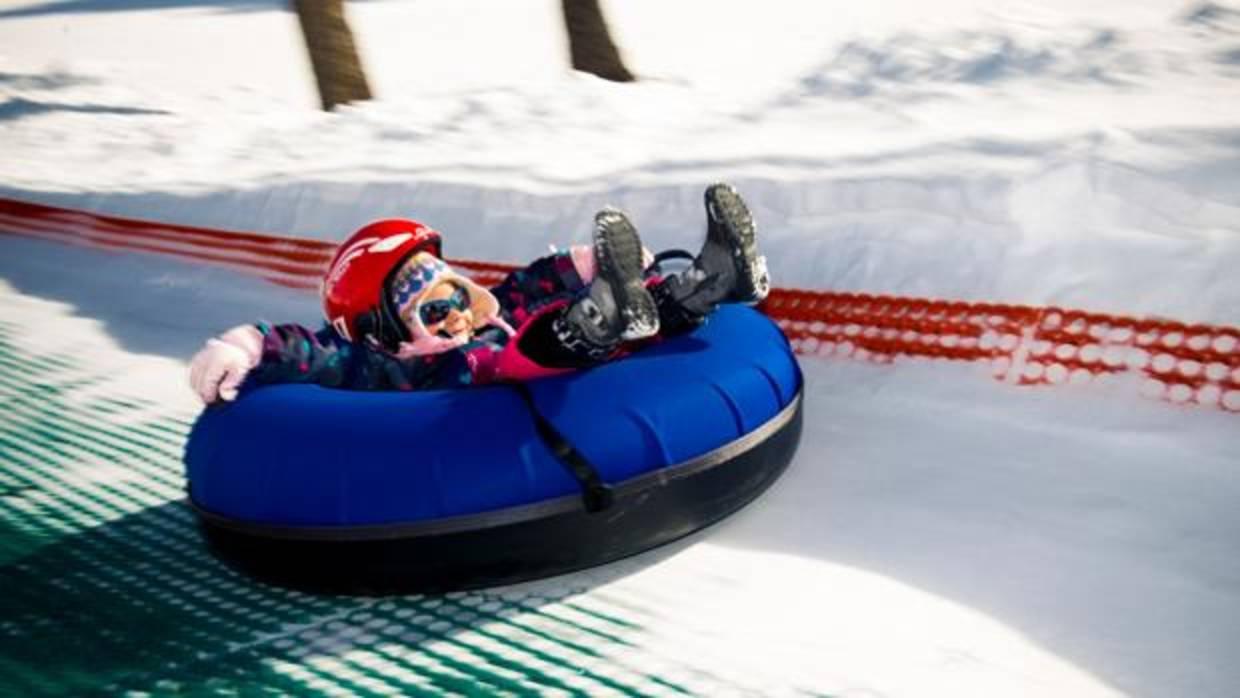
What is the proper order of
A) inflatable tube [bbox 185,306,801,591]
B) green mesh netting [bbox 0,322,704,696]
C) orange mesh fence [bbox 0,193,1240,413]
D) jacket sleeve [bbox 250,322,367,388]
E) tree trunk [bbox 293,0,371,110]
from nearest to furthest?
green mesh netting [bbox 0,322,704,696], inflatable tube [bbox 185,306,801,591], jacket sleeve [bbox 250,322,367,388], orange mesh fence [bbox 0,193,1240,413], tree trunk [bbox 293,0,371,110]

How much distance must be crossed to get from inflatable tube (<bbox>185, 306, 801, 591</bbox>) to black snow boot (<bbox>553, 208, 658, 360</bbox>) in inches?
4.6

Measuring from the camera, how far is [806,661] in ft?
10.1

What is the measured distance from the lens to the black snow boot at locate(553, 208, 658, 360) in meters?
3.43

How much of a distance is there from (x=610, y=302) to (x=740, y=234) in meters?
0.59

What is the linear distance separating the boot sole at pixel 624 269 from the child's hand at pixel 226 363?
103cm

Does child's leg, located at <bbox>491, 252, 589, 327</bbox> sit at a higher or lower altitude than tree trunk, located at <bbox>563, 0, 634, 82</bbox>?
higher

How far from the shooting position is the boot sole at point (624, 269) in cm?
344

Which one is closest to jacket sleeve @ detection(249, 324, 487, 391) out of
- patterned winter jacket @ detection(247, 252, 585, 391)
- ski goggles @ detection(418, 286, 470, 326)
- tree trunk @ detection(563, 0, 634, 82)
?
patterned winter jacket @ detection(247, 252, 585, 391)

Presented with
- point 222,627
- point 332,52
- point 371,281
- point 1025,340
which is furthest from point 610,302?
point 332,52

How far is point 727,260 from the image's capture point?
383 centimetres

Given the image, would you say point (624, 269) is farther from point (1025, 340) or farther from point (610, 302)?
point (1025, 340)

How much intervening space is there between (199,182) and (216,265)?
1.64 m

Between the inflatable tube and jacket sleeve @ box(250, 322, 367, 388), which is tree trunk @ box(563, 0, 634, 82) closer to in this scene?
jacket sleeve @ box(250, 322, 367, 388)

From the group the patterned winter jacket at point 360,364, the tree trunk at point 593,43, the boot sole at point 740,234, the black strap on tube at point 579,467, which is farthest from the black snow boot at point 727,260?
the tree trunk at point 593,43
